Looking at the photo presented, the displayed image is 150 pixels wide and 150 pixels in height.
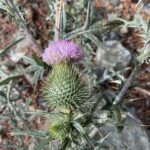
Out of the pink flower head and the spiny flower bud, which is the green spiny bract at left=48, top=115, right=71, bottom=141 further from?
the pink flower head

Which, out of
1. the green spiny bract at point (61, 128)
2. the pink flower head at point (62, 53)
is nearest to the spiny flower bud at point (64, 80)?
the pink flower head at point (62, 53)

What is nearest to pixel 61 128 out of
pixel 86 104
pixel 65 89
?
pixel 65 89

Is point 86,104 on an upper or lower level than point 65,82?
lower

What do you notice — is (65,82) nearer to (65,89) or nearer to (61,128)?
(65,89)

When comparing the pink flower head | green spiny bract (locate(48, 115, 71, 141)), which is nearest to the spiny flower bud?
the pink flower head

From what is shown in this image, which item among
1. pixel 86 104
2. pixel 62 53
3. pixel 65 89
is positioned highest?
pixel 62 53

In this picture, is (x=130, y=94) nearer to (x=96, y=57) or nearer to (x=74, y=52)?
(x=96, y=57)

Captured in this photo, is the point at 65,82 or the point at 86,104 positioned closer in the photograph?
the point at 65,82

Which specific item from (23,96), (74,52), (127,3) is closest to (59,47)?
(74,52)
